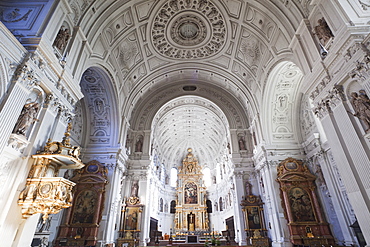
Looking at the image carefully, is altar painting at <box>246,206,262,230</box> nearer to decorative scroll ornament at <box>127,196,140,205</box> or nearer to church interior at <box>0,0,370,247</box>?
church interior at <box>0,0,370,247</box>

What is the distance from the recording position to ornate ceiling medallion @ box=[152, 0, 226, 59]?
13.9 m

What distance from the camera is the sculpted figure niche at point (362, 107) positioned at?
245 inches

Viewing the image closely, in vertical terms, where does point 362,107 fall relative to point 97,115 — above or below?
below

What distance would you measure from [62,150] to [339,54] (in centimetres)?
1005

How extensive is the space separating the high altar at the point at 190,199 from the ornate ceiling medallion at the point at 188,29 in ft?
60.3

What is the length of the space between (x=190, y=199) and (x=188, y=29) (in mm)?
22848

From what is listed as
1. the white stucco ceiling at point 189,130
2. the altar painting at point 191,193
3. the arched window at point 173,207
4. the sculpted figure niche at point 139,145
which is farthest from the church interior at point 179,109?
the altar painting at point 191,193

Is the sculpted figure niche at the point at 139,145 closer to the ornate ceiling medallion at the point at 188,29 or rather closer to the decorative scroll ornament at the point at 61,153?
the ornate ceiling medallion at the point at 188,29

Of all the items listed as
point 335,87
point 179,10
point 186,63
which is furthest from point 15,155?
point 186,63

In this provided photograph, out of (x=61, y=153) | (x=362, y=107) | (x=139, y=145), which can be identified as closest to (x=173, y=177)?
(x=139, y=145)

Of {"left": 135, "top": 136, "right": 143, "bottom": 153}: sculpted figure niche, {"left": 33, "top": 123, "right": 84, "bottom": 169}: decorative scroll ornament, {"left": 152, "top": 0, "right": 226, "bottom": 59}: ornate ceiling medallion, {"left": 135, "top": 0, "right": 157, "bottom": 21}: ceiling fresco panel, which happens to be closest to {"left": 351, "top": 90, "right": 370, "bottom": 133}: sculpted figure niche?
{"left": 33, "top": 123, "right": 84, "bottom": 169}: decorative scroll ornament

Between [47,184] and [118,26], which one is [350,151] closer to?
[47,184]

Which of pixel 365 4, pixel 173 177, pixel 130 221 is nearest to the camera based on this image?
pixel 365 4

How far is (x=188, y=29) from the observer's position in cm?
1535
